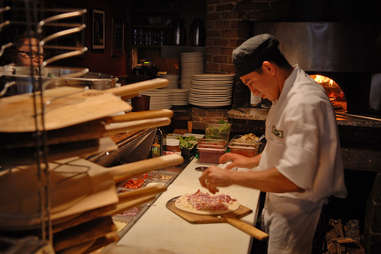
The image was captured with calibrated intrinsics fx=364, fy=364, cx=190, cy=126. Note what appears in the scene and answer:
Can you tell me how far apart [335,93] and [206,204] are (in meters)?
3.13

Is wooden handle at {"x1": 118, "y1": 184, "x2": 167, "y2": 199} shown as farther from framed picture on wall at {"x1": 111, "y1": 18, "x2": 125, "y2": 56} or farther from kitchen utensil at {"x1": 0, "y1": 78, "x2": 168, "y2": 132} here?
framed picture on wall at {"x1": 111, "y1": 18, "x2": 125, "y2": 56}

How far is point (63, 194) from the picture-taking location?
40.5 inches

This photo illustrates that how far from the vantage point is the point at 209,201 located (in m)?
2.16

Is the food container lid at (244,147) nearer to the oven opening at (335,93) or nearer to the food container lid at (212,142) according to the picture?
the food container lid at (212,142)

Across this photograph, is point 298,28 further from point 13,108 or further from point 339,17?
point 13,108

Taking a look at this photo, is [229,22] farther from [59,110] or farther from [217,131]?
[59,110]

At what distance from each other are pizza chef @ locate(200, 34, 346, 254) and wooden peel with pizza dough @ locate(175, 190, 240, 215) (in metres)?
0.21

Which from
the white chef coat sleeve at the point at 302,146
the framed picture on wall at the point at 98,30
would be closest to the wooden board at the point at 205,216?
the white chef coat sleeve at the point at 302,146

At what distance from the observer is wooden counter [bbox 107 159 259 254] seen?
5.81ft

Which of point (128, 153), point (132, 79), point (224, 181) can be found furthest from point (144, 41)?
point (224, 181)

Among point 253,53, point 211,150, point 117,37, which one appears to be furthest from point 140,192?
point 117,37

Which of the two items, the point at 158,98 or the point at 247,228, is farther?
the point at 158,98

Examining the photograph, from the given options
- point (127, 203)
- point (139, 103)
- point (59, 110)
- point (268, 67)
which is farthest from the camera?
point (139, 103)

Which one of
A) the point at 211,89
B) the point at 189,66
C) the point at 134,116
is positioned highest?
the point at 189,66
